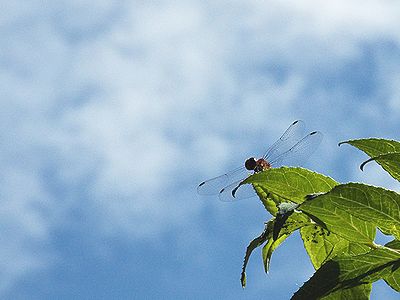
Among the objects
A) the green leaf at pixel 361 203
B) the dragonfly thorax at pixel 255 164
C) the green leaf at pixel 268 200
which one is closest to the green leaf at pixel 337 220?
the green leaf at pixel 361 203

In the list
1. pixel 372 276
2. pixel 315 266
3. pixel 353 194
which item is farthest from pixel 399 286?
pixel 315 266

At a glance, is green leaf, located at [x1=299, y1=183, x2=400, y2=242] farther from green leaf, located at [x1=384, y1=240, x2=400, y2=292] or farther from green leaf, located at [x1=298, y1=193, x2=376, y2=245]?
green leaf, located at [x1=384, y1=240, x2=400, y2=292]

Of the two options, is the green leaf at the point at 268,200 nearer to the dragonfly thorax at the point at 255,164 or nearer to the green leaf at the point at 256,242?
the green leaf at the point at 256,242

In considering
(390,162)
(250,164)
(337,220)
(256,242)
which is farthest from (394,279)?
(250,164)

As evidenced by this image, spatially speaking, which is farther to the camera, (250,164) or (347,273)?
(250,164)

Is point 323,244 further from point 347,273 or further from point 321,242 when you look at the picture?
point 347,273
